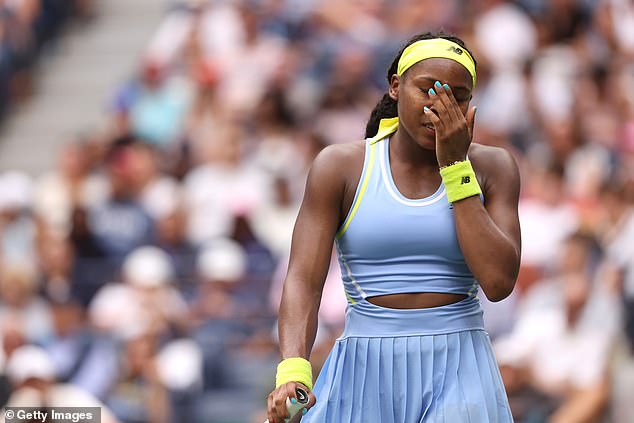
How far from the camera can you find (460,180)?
390 centimetres

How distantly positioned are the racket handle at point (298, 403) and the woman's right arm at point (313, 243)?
0.21 meters

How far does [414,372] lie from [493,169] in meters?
0.70

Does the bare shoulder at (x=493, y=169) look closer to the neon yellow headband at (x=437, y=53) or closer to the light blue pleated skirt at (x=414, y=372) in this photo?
the neon yellow headband at (x=437, y=53)

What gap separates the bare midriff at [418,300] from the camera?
13.3 feet

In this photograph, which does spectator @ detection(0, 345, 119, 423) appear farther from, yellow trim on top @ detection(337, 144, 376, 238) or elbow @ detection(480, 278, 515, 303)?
elbow @ detection(480, 278, 515, 303)

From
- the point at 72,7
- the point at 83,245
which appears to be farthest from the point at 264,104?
the point at 72,7

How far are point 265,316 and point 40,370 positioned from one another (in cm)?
161

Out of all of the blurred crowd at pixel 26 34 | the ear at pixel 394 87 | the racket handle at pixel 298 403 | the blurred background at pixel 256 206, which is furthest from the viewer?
the blurred crowd at pixel 26 34

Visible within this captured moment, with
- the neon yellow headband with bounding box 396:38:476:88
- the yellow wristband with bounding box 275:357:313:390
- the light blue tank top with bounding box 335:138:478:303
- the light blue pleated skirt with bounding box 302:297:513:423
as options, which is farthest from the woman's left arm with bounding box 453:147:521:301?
the yellow wristband with bounding box 275:357:313:390

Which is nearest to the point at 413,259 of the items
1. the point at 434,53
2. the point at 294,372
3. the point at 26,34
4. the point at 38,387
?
the point at 294,372

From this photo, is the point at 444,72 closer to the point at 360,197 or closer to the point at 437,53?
the point at 437,53

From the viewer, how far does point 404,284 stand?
4043 millimetres

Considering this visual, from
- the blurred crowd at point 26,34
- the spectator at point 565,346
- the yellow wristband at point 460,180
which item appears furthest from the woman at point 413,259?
the blurred crowd at point 26,34

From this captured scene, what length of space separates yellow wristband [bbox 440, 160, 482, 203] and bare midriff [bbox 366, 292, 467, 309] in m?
0.34
